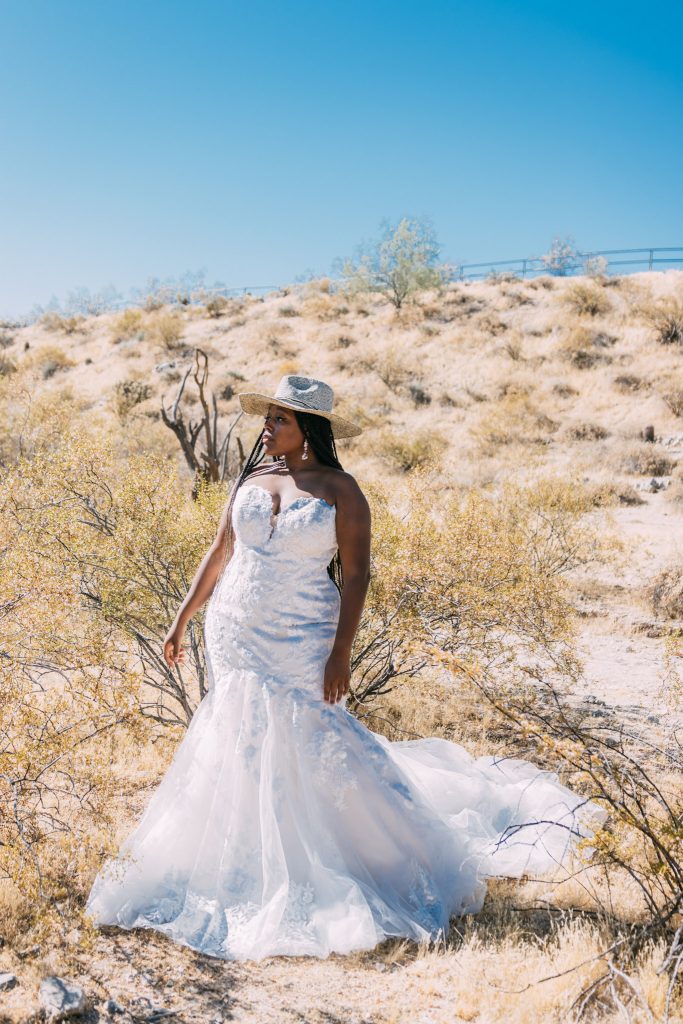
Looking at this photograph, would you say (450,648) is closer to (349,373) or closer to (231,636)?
(231,636)

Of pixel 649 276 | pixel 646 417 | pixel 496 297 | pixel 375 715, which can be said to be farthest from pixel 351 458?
pixel 649 276

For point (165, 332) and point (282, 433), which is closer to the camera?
point (282, 433)

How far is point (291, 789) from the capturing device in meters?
2.96

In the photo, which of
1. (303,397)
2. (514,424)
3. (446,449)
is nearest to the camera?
(303,397)

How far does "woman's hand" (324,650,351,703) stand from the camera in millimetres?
3020

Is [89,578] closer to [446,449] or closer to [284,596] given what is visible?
[284,596]

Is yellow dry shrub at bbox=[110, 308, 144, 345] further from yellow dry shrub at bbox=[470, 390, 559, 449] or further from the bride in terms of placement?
the bride

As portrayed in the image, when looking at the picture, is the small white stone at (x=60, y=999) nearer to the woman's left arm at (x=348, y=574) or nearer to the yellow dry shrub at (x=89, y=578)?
the yellow dry shrub at (x=89, y=578)

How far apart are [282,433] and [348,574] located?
0.65 metres

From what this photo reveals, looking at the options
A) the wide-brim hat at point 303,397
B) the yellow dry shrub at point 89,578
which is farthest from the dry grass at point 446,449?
the wide-brim hat at point 303,397

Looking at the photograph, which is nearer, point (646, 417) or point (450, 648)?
point (450, 648)

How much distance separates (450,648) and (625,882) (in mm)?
1676

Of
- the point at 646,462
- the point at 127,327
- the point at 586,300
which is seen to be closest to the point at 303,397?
the point at 646,462

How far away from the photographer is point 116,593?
462cm
